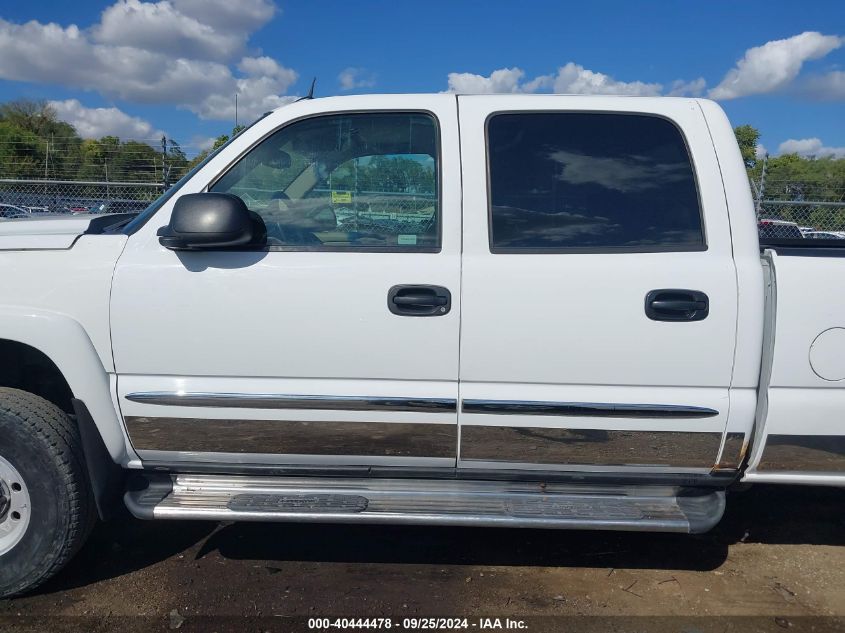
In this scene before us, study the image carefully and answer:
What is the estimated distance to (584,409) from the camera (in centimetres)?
275

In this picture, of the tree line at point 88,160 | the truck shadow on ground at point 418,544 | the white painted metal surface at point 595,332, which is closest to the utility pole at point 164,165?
the tree line at point 88,160

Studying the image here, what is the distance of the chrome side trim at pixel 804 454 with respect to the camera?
277cm

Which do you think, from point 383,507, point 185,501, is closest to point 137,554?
point 185,501

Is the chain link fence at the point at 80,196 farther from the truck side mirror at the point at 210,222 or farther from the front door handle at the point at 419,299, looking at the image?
the front door handle at the point at 419,299

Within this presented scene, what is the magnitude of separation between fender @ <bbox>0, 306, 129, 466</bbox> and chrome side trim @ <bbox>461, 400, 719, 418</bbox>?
1.47 m

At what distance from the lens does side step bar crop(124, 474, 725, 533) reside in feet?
9.20

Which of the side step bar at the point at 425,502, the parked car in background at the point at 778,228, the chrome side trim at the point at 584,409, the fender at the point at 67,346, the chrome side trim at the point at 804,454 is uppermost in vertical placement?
the parked car in background at the point at 778,228

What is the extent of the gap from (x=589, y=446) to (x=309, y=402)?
3.74ft

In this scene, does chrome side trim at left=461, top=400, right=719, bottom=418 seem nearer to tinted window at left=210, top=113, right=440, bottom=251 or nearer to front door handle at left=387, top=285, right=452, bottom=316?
front door handle at left=387, top=285, right=452, bottom=316

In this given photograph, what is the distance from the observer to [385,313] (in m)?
2.73

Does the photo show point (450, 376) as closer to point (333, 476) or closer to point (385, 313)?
point (385, 313)

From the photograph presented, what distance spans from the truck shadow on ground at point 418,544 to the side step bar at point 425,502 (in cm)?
55

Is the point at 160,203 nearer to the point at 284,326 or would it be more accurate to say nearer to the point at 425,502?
the point at 284,326

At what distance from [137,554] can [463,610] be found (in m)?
1.62
